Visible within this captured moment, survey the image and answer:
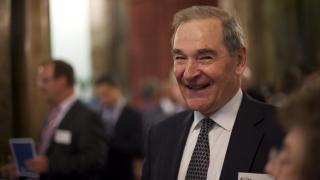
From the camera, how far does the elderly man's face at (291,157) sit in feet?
4.61

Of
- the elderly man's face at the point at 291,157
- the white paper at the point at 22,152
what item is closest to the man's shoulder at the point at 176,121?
the white paper at the point at 22,152

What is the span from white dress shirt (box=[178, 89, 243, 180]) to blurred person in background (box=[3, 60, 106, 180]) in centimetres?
147

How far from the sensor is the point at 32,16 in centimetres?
298

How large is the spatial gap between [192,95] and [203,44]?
208 mm

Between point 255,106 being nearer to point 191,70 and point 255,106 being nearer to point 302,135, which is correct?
point 191,70

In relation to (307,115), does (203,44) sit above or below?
above

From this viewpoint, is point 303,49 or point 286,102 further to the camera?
point 303,49

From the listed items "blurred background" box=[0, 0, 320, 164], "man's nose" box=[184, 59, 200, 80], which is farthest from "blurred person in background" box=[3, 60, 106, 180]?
"blurred background" box=[0, 0, 320, 164]

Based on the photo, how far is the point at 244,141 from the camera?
7.73 ft

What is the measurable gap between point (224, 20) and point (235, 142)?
50 centimetres

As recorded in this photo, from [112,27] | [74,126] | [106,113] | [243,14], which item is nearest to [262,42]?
[243,14]

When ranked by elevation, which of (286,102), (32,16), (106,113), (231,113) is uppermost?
(32,16)

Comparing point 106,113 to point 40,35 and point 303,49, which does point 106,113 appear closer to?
point 40,35

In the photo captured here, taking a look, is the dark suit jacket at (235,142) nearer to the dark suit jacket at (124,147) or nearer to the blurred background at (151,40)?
the dark suit jacket at (124,147)
